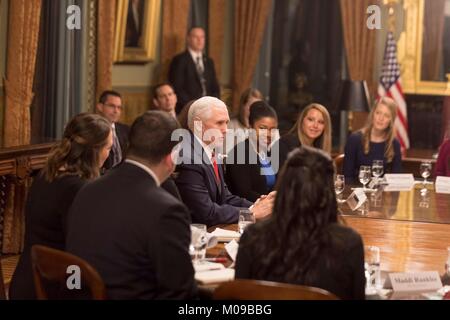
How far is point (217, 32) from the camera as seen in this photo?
38.2 ft

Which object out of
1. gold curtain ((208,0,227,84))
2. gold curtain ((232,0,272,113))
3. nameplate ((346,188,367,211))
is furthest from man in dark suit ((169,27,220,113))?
nameplate ((346,188,367,211))

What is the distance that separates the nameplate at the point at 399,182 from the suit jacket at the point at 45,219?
122 inches

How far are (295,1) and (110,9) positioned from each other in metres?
3.35

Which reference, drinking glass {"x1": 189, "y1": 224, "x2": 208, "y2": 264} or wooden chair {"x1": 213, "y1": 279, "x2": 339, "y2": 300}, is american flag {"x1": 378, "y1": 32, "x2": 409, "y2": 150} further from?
wooden chair {"x1": 213, "y1": 279, "x2": 339, "y2": 300}

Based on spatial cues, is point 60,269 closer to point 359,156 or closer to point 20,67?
point 359,156

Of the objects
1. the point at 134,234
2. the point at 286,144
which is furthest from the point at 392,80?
the point at 134,234

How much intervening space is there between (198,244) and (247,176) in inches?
89.4

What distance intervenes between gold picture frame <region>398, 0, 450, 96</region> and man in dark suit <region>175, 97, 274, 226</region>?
6.07 metres

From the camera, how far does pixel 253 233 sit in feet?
10.7

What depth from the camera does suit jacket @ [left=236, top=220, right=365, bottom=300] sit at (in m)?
3.17

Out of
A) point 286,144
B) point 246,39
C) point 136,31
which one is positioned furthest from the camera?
point 246,39

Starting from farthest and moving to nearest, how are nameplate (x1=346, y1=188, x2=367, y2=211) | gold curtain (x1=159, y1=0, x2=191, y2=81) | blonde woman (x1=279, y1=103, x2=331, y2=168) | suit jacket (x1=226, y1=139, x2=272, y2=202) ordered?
gold curtain (x1=159, y1=0, x2=191, y2=81) < blonde woman (x1=279, y1=103, x2=331, y2=168) < suit jacket (x1=226, y1=139, x2=272, y2=202) < nameplate (x1=346, y1=188, x2=367, y2=211)

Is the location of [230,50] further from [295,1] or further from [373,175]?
[373,175]

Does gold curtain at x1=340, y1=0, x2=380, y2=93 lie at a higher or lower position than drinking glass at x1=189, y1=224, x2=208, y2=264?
higher
